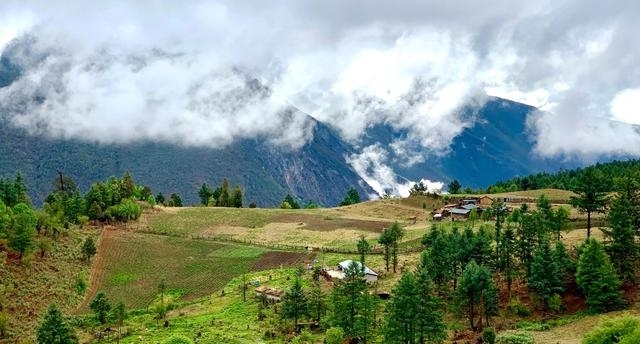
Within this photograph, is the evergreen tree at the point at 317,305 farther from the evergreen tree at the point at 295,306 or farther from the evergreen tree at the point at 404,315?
the evergreen tree at the point at 404,315

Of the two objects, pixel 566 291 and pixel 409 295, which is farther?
pixel 566 291

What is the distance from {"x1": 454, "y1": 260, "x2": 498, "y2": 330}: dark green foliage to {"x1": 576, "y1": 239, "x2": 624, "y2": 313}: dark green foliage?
37.5 ft

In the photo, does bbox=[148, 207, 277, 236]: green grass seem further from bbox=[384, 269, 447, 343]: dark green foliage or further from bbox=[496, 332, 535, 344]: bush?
bbox=[496, 332, 535, 344]: bush

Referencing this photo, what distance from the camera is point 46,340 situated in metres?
77.9

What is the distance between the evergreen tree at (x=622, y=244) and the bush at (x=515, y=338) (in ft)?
62.5

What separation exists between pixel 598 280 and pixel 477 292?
1522 cm

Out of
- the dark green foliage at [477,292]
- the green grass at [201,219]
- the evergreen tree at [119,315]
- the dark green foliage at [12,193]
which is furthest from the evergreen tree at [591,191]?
the dark green foliage at [12,193]

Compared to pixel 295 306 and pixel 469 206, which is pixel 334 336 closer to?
pixel 295 306

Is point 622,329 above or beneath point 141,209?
beneath

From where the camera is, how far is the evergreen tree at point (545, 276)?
8450 centimetres

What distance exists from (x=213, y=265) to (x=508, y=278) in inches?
2354

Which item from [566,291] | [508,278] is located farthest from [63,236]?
[566,291]

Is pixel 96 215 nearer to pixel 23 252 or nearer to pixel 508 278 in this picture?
pixel 23 252

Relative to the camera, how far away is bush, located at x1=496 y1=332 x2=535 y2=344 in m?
73.5
